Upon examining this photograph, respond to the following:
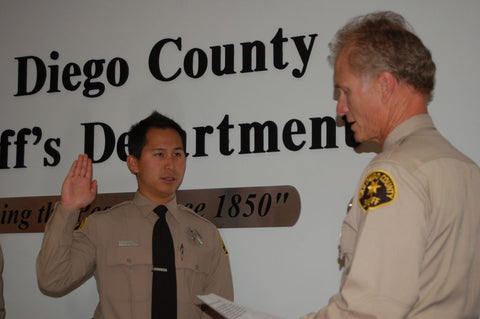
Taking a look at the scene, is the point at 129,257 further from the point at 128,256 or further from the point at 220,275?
the point at 220,275

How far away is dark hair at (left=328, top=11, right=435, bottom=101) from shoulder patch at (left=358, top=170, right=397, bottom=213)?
1.01 feet

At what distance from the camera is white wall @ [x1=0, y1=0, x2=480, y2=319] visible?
249 centimetres

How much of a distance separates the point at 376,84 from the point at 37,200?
216 cm

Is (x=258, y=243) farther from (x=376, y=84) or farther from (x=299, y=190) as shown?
(x=376, y=84)

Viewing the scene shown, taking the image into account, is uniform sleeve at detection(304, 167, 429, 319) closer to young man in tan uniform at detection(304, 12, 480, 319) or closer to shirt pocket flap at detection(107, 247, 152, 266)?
young man in tan uniform at detection(304, 12, 480, 319)

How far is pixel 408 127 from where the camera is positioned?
1423 mm

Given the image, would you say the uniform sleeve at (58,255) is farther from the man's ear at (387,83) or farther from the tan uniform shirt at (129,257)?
the man's ear at (387,83)

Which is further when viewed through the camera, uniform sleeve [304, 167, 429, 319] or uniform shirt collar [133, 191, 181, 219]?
uniform shirt collar [133, 191, 181, 219]

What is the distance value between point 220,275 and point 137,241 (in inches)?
16.1

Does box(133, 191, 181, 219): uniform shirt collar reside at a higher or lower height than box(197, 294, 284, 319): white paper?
higher

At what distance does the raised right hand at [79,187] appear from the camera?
2.20 m

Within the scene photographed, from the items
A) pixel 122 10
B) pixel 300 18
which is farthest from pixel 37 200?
pixel 300 18

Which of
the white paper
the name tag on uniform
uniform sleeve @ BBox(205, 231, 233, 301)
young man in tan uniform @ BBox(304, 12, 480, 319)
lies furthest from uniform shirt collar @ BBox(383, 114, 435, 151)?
the name tag on uniform

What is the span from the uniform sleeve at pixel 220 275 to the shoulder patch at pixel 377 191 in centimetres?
129
